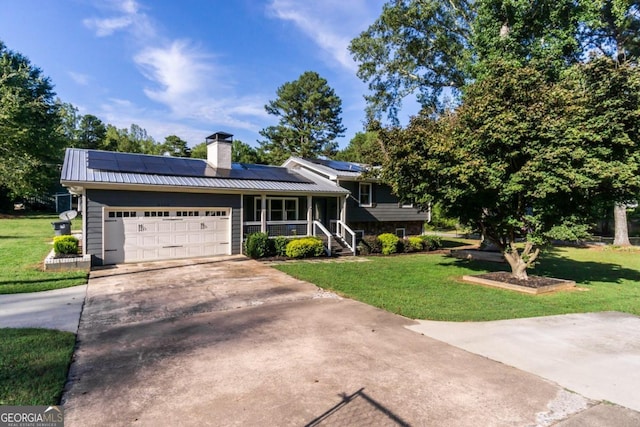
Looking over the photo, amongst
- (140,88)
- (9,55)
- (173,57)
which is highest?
(9,55)

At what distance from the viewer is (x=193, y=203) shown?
44.0 ft

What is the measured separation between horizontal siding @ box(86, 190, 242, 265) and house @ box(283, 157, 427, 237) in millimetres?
5237

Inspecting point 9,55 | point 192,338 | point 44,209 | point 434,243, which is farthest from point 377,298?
point 44,209

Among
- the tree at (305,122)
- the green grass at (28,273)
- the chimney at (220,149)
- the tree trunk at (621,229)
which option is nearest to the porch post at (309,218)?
the chimney at (220,149)

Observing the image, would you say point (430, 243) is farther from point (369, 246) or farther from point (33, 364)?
point (33, 364)

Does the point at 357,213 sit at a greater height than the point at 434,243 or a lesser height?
greater

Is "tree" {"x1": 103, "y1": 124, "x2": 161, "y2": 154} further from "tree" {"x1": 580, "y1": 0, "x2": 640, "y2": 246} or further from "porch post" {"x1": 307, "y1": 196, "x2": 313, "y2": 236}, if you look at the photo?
"tree" {"x1": 580, "y1": 0, "x2": 640, "y2": 246}

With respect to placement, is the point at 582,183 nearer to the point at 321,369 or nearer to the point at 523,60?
the point at 321,369

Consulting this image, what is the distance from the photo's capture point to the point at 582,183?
7.73 metres

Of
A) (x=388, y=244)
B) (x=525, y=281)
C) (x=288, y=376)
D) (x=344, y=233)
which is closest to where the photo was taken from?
(x=288, y=376)

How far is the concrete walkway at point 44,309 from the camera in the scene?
587cm

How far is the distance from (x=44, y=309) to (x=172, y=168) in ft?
28.2

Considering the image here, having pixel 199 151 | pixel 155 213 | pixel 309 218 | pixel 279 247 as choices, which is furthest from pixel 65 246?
pixel 199 151

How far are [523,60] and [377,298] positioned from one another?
13777 millimetres
